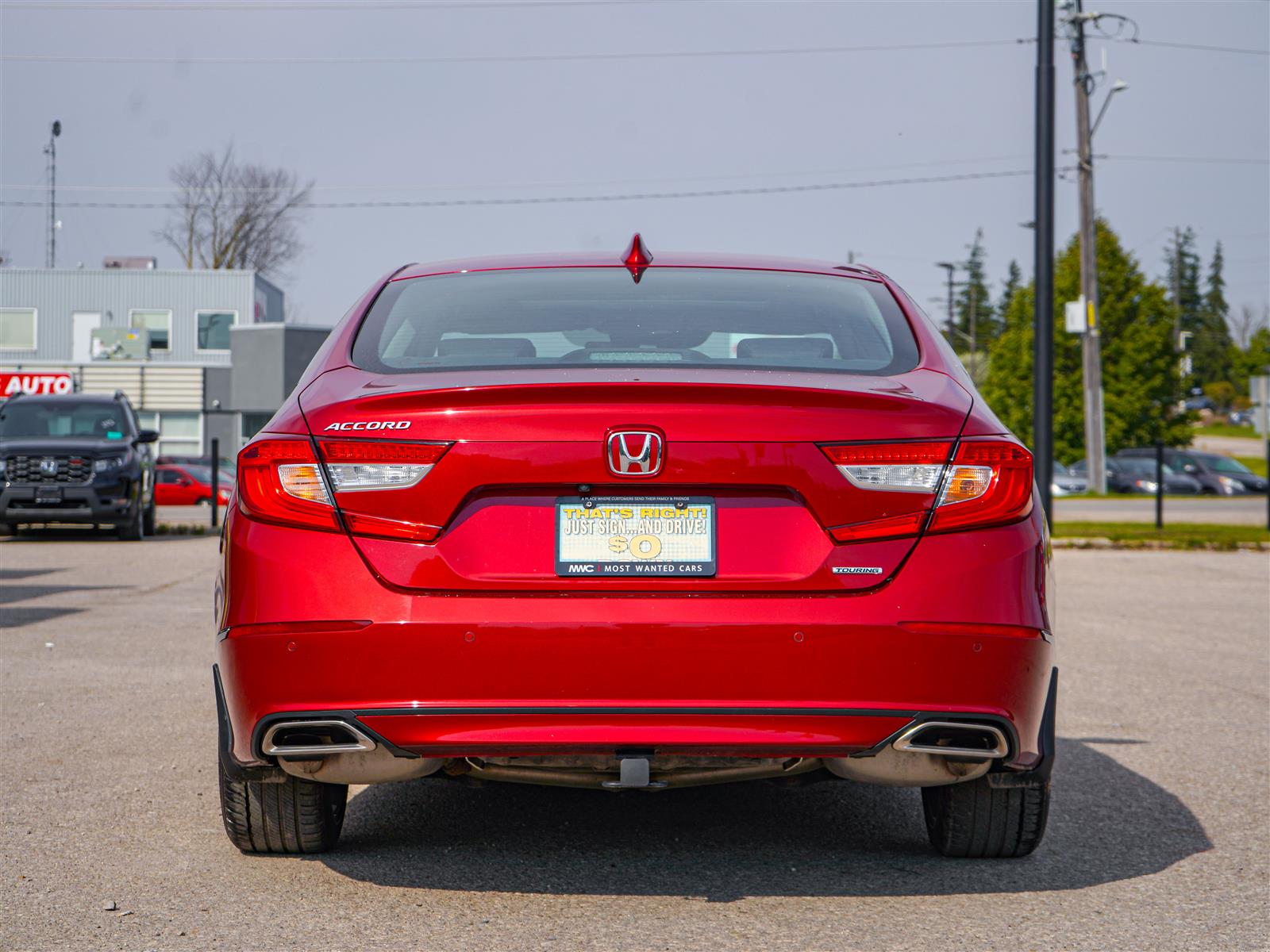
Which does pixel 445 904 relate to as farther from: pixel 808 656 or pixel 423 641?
pixel 808 656

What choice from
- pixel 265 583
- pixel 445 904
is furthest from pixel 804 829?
pixel 265 583

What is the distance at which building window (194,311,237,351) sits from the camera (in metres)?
54.4

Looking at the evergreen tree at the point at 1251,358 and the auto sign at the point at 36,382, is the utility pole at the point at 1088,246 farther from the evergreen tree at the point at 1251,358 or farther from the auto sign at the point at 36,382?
the evergreen tree at the point at 1251,358

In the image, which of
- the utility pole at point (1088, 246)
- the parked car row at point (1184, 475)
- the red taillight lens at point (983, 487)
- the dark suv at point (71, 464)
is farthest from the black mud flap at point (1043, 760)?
the parked car row at point (1184, 475)

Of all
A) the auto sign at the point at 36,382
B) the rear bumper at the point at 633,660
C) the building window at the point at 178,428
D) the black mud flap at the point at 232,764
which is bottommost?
the black mud flap at the point at 232,764

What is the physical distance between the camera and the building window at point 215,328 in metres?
54.4

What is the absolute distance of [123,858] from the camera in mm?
4070

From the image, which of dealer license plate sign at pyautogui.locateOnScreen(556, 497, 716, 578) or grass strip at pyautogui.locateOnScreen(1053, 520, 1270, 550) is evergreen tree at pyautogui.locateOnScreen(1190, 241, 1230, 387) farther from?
dealer license plate sign at pyautogui.locateOnScreen(556, 497, 716, 578)

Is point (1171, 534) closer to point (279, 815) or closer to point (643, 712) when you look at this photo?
point (279, 815)

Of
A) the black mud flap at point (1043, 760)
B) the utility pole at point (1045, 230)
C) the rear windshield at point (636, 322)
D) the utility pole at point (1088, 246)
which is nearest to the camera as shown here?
the black mud flap at point (1043, 760)

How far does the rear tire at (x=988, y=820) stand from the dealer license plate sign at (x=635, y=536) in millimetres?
1128

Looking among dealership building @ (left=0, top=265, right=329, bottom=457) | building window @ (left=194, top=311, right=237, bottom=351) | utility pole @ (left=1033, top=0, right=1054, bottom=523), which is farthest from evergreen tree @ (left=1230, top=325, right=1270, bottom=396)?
utility pole @ (left=1033, top=0, right=1054, bottom=523)

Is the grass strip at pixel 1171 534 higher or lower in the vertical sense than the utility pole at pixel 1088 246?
lower

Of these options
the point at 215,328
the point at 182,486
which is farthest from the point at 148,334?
the point at 182,486
